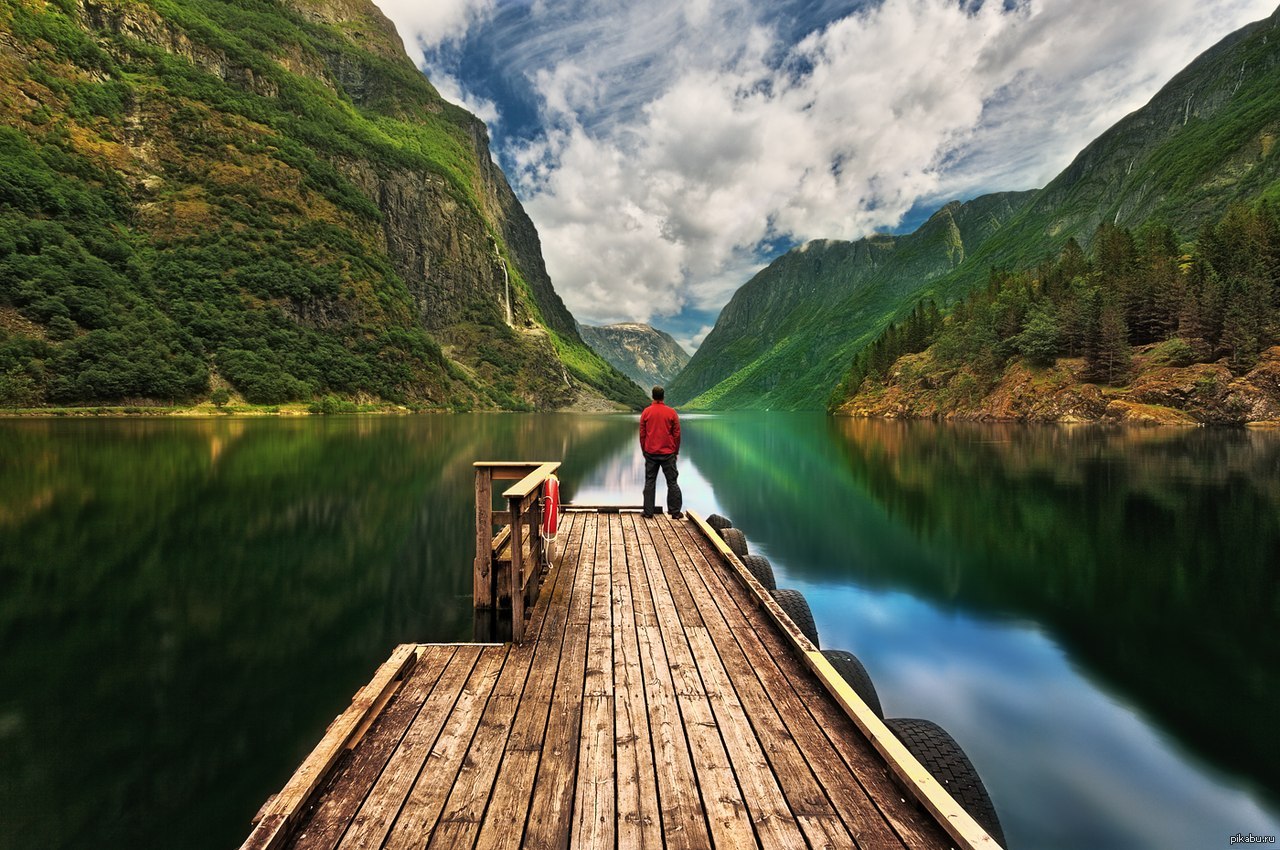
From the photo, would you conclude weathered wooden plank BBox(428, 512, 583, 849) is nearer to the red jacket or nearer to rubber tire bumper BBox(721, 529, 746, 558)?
rubber tire bumper BBox(721, 529, 746, 558)

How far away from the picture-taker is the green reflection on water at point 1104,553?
7.46 m

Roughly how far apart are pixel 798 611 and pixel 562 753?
15.8 ft

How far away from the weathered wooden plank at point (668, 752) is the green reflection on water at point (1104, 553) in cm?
652

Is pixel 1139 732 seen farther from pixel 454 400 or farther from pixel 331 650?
pixel 454 400

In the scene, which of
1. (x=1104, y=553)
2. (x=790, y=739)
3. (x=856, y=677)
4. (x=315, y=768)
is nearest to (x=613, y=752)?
(x=790, y=739)

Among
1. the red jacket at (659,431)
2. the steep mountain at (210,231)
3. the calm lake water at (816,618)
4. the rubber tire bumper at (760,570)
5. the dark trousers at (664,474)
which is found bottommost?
the calm lake water at (816,618)

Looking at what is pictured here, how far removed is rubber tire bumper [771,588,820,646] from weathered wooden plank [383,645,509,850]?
416 cm

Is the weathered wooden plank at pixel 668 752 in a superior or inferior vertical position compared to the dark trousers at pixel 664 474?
inferior

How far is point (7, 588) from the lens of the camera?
10141 mm

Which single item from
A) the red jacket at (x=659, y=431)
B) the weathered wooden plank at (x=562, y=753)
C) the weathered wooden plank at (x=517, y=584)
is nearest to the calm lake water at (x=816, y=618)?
the weathered wooden plank at (x=517, y=584)

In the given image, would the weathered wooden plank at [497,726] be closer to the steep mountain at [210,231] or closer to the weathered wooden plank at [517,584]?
the weathered wooden plank at [517,584]

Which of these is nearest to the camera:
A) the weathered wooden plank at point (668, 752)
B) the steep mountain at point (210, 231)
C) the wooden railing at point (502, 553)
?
the weathered wooden plank at point (668, 752)

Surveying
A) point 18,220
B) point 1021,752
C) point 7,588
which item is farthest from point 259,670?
point 18,220

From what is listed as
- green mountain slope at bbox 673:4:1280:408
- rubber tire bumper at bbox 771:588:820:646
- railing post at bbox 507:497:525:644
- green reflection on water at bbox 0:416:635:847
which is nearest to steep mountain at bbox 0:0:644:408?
green reflection on water at bbox 0:416:635:847
